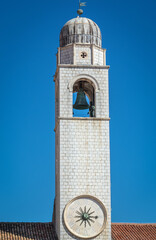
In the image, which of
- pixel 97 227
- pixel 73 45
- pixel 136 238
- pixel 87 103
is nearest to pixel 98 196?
pixel 97 227

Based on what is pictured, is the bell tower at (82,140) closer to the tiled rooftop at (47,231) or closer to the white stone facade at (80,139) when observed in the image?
the white stone facade at (80,139)

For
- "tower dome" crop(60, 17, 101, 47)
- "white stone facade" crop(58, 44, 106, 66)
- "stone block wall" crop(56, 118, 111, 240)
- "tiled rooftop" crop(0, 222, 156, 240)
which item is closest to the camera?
"stone block wall" crop(56, 118, 111, 240)

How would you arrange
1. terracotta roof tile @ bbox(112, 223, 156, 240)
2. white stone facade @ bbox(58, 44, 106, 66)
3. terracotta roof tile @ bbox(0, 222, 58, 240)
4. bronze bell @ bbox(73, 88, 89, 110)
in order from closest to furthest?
terracotta roof tile @ bbox(0, 222, 58, 240) → terracotta roof tile @ bbox(112, 223, 156, 240) → white stone facade @ bbox(58, 44, 106, 66) → bronze bell @ bbox(73, 88, 89, 110)

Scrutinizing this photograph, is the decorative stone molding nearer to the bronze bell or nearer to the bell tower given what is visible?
the bell tower

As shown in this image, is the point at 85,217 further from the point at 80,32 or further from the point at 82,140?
the point at 80,32

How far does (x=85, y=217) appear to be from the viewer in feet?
109

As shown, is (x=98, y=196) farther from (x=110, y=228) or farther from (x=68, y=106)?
(x=68, y=106)

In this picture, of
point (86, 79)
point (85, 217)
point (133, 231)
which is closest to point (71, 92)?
point (86, 79)

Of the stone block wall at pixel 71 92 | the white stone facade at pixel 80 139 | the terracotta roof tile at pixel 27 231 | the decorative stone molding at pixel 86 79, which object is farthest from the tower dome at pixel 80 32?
the terracotta roof tile at pixel 27 231

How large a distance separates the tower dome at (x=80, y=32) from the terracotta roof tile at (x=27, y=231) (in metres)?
11.5

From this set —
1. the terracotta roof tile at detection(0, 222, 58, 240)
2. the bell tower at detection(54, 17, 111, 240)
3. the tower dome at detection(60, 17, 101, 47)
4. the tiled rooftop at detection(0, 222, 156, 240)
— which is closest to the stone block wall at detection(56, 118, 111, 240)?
the bell tower at detection(54, 17, 111, 240)

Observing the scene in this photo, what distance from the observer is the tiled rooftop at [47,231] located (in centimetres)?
3397

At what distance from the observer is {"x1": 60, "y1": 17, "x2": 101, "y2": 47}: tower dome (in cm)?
3641

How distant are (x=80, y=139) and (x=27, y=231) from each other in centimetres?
637
